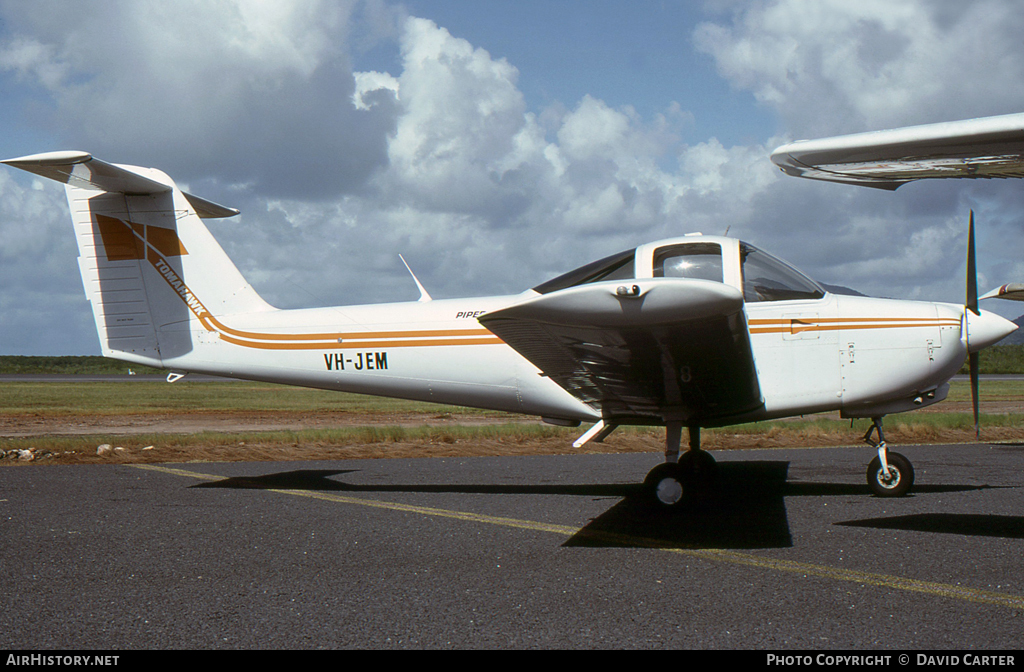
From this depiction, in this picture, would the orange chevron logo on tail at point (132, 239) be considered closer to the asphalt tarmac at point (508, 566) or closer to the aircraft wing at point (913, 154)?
the asphalt tarmac at point (508, 566)

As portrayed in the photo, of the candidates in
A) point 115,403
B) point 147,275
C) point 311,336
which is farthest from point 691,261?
point 115,403

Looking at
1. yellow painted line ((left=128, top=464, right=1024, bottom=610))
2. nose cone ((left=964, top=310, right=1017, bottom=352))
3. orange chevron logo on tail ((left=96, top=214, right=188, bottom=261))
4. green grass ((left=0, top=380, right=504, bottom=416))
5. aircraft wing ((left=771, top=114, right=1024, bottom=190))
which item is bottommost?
green grass ((left=0, top=380, right=504, bottom=416))

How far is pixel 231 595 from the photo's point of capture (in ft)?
12.4

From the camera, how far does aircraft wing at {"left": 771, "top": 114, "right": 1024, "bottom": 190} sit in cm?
331

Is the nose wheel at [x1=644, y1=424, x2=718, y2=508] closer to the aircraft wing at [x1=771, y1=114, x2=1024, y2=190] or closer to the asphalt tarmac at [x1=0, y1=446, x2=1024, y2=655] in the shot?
the asphalt tarmac at [x1=0, y1=446, x2=1024, y2=655]

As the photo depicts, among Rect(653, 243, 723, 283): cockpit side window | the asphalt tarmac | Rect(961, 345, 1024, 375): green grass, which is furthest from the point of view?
Rect(961, 345, 1024, 375): green grass

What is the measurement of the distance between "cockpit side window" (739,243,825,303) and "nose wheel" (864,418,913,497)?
59.7 inches

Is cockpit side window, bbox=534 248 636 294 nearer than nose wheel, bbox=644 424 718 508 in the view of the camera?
No

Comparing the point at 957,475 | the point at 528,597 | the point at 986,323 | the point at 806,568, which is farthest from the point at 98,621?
the point at 957,475

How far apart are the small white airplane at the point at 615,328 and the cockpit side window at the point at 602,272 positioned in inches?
0.7

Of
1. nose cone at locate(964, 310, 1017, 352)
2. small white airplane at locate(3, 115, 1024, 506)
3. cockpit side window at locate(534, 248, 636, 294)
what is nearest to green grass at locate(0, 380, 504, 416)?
small white airplane at locate(3, 115, 1024, 506)

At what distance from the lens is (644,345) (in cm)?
468
